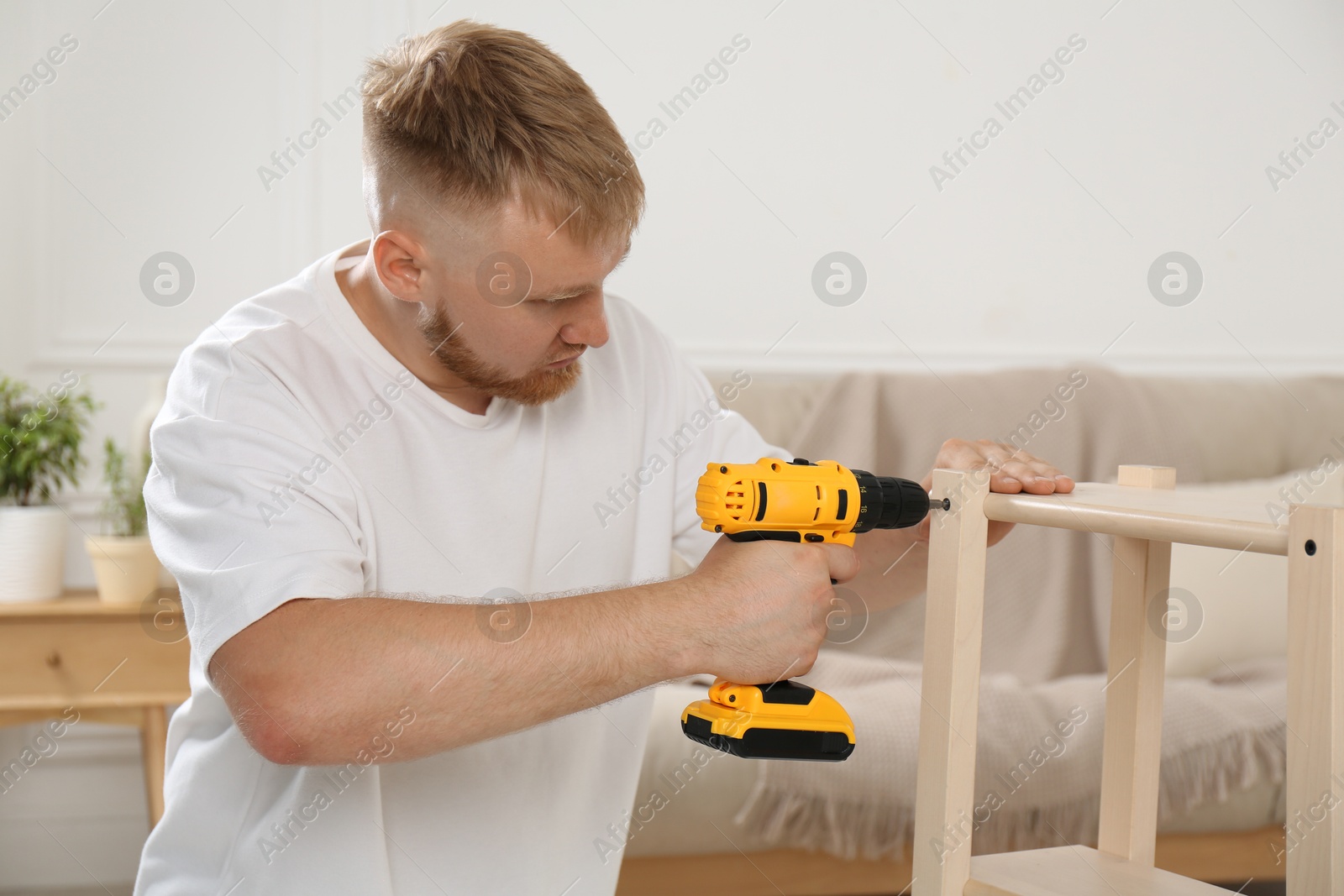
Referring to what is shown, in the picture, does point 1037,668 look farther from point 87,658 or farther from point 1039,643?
point 87,658

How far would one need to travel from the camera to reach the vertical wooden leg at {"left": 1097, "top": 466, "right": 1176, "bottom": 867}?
971 millimetres

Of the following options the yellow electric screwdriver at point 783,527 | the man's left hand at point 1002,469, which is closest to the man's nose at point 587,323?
the yellow electric screwdriver at point 783,527

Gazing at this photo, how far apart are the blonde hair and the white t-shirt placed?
18 cm

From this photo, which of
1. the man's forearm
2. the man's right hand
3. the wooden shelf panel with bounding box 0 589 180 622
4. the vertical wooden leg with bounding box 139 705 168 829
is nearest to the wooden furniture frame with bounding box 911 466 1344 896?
the man's right hand

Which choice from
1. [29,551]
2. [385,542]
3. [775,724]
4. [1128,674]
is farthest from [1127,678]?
[29,551]

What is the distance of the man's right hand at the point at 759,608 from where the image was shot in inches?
35.1

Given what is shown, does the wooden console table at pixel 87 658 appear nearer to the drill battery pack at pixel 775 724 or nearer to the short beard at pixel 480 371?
the short beard at pixel 480 371

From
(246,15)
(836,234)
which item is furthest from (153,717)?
(836,234)

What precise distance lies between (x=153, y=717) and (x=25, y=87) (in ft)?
4.54

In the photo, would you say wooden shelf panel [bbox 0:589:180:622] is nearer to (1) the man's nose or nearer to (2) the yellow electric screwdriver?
(1) the man's nose

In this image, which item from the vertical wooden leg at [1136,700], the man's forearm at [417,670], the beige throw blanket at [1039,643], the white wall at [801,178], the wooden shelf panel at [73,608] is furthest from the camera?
the white wall at [801,178]

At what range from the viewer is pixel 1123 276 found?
2777mm

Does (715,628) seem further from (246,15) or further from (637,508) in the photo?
(246,15)

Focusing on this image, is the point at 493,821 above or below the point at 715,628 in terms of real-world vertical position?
below
